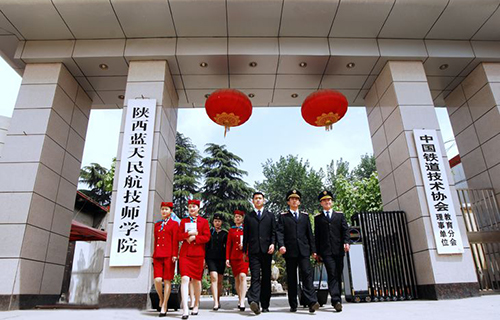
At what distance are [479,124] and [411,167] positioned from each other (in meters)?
2.76

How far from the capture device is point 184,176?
23203 mm

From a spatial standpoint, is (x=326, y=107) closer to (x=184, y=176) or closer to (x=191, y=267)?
(x=191, y=267)

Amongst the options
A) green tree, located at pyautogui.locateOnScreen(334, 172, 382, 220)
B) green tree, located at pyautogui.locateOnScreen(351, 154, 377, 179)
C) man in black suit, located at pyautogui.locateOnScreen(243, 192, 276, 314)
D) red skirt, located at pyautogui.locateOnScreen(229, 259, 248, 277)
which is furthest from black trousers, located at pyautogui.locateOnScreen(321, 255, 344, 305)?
green tree, located at pyautogui.locateOnScreen(351, 154, 377, 179)

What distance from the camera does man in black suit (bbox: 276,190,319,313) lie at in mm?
4371

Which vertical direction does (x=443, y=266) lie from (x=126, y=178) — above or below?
below

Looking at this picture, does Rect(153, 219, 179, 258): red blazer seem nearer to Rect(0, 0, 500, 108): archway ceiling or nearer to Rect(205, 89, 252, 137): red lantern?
Rect(205, 89, 252, 137): red lantern

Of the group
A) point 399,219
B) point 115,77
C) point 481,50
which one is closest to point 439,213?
point 399,219

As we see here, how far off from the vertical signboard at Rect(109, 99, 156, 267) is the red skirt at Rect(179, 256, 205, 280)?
145cm

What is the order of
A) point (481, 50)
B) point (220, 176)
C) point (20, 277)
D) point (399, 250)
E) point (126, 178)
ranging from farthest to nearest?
point (220, 176), point (481, 50), point (399, 250), point (126, 178), point (20, 277)

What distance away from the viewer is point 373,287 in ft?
18.8

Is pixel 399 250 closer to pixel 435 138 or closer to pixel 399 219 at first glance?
pixel 399 219

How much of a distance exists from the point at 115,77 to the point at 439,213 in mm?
7370

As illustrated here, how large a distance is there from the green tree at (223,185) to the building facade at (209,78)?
14953 mm

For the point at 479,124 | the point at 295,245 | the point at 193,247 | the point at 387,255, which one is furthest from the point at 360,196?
the point at 193,247
